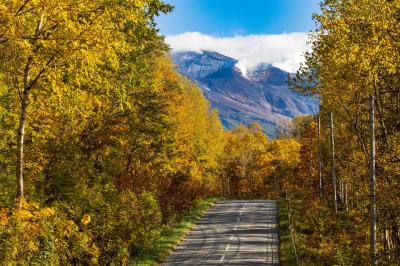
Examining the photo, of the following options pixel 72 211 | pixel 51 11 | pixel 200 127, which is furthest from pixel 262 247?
pixel 200 127

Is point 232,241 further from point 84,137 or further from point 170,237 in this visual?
point 84,137

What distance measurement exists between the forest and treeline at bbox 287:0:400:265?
0.08 metres

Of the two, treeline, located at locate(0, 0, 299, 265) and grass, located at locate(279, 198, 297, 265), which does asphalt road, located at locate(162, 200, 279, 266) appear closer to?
grass, located at locate(279, 198, 297, 265)

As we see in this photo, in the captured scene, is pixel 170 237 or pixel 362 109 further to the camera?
pixel 170 237

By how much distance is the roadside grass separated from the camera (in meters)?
20.5

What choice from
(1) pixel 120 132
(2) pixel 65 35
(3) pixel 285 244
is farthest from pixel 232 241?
(2) pixel 65 35

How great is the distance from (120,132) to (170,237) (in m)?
7.18

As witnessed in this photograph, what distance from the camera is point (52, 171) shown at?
20.0 metres

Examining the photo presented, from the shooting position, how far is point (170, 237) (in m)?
25.5

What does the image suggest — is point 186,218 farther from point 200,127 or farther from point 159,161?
point 200,127

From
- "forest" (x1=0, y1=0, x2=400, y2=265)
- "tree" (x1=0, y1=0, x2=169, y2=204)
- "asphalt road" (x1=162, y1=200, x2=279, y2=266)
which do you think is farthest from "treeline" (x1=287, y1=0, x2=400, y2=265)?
"tree" (x1=0, y1=0, x2=169, y2=204)

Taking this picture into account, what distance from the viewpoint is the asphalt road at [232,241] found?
803 inches

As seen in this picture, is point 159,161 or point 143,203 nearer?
point 143,203

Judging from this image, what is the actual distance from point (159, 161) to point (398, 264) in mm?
19165
